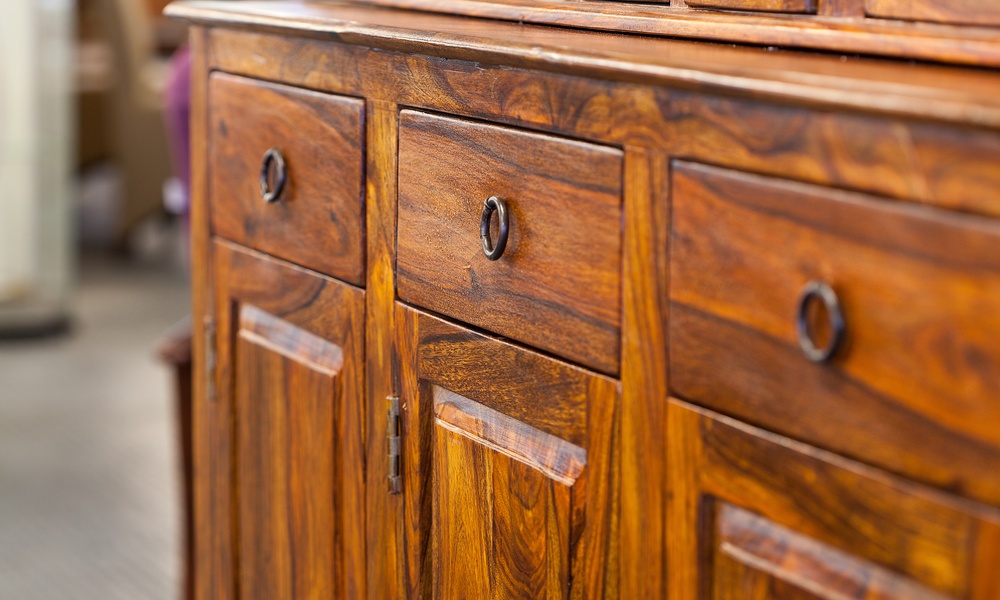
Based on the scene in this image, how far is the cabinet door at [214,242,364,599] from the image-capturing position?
3.62 feet

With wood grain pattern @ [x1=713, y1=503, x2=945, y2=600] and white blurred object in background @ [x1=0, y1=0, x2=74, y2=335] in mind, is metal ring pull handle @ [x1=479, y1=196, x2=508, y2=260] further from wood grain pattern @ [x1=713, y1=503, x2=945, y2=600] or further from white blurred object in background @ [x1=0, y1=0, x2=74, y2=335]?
white blurred object in background @ [x1=0, y1=0, x2=74, y2=335]

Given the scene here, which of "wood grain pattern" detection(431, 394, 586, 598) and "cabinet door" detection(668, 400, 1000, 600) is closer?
"cabinet door" detection(668, 400, 1000, 600)

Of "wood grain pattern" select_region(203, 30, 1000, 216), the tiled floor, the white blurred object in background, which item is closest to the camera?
"wood grain pattern" select_region(203, 30, 1000, 216)

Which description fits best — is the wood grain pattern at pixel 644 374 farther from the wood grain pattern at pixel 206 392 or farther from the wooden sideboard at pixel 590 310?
the wood grain pattern at pixel 206 392

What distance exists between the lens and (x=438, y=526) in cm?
100

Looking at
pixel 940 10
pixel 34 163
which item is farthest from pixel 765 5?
pixel 34 163

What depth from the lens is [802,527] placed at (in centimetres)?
69

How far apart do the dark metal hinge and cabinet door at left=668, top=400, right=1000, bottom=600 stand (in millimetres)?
326

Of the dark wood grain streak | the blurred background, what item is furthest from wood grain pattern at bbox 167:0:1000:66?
the blurred background

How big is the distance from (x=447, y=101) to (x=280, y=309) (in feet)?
1.17

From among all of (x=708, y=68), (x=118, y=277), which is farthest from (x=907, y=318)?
(x=118, y=277)

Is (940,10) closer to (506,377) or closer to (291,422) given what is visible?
(506,377)

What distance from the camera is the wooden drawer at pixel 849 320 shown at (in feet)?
1.92

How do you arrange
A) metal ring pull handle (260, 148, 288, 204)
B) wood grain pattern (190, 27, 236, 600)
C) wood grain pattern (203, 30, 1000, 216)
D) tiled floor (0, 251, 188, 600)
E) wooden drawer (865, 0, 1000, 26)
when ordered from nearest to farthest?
wood grain pattern (203, 30, 1000, 216)
wooden drawer (865, 0, 1000, 26)
metal ring pull handle (260, 148, 288, 204)
wood grain pattern (190, 27, 236, 600)
tiled floor (0, 251, 188, 600)
